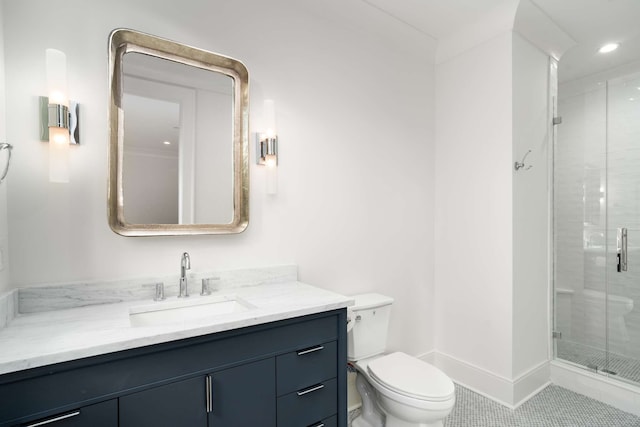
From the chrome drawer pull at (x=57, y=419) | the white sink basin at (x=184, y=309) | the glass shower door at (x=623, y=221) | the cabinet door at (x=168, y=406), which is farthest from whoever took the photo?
the glass shower door at (x=623, y=221)

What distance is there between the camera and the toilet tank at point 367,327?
2.01 m

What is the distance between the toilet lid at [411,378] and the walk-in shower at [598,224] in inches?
59.8

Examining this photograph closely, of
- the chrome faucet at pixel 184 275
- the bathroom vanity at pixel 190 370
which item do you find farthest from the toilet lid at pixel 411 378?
the chrome faucet at pixel 184 275

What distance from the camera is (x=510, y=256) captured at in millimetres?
2285

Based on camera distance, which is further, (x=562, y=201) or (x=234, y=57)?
(x=562, y=201)

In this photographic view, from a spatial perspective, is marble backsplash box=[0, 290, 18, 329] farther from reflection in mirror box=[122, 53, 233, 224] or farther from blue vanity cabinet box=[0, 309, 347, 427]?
reflection in mirror box=[122, 53, 233, 224]

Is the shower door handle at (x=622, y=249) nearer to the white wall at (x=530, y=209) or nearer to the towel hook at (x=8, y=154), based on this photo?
the white wall at (x=530, y=209)

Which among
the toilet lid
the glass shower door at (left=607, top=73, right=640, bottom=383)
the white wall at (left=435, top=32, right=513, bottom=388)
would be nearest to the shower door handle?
the glass shower door at (left=607, top=73, right=640, bottom=383)

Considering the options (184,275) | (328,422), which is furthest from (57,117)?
(328,422)

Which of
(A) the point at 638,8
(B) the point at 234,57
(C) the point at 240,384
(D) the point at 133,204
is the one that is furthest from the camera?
(A) the point at 638,8

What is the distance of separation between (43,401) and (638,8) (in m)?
3.63

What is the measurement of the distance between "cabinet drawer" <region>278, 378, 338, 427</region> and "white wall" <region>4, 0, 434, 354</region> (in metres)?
0.72

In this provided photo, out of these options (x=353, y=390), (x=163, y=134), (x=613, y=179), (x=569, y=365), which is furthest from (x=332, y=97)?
(x=569, y=365)

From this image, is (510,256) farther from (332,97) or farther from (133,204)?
(133,204)
